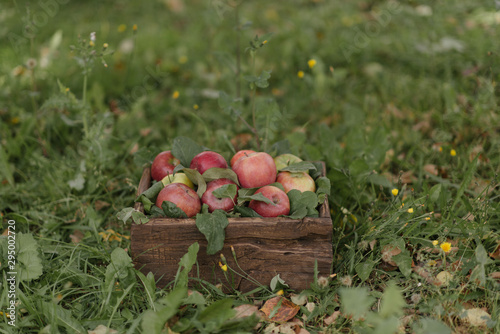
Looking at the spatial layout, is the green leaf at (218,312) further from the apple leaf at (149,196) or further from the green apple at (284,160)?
the green apple at (284,160)

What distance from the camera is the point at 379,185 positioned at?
2701mm

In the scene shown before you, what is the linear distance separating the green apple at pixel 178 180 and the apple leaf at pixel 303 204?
0.50 m

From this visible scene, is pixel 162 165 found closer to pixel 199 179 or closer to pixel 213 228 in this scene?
pixel 199 179

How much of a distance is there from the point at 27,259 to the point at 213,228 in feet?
2.84

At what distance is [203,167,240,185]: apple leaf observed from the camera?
2132 millimetres

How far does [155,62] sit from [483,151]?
2.83 metres

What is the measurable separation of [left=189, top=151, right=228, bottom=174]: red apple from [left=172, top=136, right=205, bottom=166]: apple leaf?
0.10 metres

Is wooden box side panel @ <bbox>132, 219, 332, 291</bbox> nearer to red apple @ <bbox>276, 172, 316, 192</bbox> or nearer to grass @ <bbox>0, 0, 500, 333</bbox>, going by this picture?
grass @ <bbox>0, 0, 500, 333</bbox>

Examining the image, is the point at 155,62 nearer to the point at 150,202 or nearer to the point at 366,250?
the point at 150,202

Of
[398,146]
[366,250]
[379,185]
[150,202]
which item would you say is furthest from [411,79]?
[150,202]

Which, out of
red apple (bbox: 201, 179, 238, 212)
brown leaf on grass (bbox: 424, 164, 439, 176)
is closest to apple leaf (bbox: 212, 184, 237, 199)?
red apple (bbox: 201, 179, 238, 212)

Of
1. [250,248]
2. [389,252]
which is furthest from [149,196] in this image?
[389,252]

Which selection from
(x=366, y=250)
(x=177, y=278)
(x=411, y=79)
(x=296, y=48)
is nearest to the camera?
(x=177, y=278)

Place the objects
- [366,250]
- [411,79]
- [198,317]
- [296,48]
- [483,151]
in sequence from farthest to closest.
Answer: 1. [296,48]
2. [411,79]
3. [483,151]
4. [366,250]
5. [198,317]
